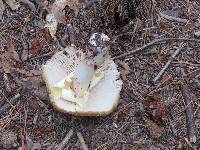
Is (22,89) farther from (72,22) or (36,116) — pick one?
(72,22)

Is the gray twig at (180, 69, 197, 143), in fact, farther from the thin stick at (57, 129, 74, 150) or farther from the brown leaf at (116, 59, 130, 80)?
the thin stick at (57, 129, 74, 150)

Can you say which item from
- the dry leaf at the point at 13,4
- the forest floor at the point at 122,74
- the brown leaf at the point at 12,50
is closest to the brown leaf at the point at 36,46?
the forest floor at the point at 122,74

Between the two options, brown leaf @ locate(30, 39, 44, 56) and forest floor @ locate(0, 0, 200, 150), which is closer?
forest floor @ locate(0, 0, 200, 150)

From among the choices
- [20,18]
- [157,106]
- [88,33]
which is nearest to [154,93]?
[157,106]

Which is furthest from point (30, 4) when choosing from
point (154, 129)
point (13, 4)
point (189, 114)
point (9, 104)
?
point (189, 114)

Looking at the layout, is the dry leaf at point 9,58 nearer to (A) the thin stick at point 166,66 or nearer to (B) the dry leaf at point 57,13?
(B) the dry leaf at point 57,13

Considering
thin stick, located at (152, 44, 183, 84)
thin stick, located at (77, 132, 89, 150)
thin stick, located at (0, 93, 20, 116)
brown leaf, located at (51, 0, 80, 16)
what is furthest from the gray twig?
thin stick, located at (0, 93, 20, 116)

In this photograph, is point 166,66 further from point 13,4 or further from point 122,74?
point 13,4
